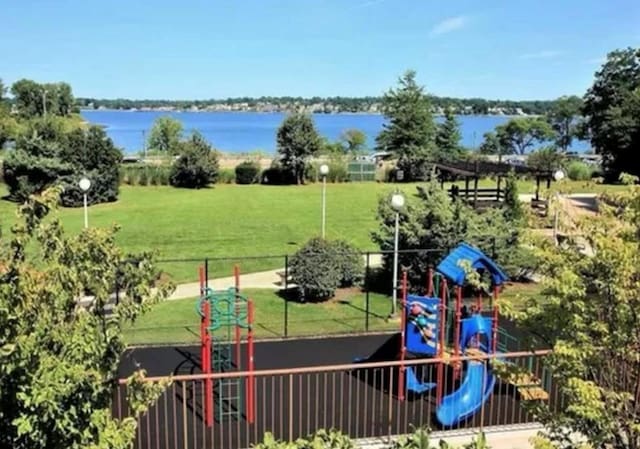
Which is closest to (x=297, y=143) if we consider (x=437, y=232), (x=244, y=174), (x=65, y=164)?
(x=244, y=174)

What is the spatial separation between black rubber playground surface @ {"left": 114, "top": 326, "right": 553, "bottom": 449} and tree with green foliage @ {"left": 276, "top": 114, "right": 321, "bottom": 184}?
28.8 m

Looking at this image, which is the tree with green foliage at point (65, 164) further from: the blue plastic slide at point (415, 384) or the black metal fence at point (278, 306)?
the blue plastic slide at point (415, 384)

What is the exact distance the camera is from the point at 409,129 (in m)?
47.0

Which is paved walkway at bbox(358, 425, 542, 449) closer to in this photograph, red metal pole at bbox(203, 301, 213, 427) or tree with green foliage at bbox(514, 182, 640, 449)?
red metal pole at bbox(203, 301, 213, 427)

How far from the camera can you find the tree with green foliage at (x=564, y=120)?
10462 cm

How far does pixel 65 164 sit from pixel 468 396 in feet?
84.9

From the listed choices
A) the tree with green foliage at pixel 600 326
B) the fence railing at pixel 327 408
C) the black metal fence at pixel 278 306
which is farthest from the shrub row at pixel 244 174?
the tree with green foliage at pixel 600 326

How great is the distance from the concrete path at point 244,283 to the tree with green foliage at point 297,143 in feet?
71.7

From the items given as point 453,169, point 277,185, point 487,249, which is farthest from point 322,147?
point 487,249

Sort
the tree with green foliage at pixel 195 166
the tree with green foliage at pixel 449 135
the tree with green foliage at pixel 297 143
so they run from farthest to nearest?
the tree with green foliage at pixel 449 135
the tree with green foliage at pixel 297 143
the tree with green foliage at pixel 195 166

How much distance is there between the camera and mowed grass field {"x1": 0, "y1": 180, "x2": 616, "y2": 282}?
22328mm

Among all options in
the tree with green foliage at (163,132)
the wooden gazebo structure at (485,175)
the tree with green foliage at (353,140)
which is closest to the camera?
the wooden gazebo structure at (485,175)

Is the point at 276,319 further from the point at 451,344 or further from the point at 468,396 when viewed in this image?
the point at 468,396

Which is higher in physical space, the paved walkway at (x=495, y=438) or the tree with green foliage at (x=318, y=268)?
the tree with green foliage at (x=318, y=268)
